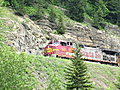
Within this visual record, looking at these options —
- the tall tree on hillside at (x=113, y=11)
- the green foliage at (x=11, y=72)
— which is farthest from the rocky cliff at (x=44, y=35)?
the green foliage at (x=11, y=72)

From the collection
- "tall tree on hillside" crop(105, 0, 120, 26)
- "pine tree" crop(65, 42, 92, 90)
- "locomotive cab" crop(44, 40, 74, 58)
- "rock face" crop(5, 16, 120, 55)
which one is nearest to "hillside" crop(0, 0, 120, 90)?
"rock face" crop(5, 16, 120, 55)

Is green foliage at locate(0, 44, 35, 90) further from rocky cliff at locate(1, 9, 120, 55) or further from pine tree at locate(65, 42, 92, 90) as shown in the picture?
rocky cliff at locate(1, 9, 120, 55)

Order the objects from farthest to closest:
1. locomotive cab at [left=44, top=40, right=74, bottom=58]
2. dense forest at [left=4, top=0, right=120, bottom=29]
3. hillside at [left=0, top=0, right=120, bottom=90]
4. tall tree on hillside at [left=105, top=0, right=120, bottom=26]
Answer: tall tree on hillside at [left=105, top=0, right=120, bottom=26]
dense forest at [left=4, top=0, right=120, bottom=29]
locomotive cab at [left=44, top=40, right=74, bottom=58]
hillside at [left=0, top=0, right=120, bottom=90]

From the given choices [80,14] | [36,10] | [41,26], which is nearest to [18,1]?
[36,10]

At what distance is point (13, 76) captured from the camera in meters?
12.4

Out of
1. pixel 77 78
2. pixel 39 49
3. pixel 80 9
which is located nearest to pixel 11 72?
pixel 77 78

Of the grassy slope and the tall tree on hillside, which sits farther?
the tall tree on hillside

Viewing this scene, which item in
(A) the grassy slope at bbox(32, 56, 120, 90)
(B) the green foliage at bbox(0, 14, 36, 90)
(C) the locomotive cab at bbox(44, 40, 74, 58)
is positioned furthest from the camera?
(C) the locomotive cab at bbox(44, 40, 74, 58)

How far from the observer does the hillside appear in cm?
1284

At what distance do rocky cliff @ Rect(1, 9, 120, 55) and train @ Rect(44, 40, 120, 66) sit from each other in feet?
9.34

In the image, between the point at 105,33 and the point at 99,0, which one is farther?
the point at 99,0

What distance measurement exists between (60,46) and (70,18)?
20.9 meters

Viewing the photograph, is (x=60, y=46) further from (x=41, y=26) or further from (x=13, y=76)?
(x=13, y=76)

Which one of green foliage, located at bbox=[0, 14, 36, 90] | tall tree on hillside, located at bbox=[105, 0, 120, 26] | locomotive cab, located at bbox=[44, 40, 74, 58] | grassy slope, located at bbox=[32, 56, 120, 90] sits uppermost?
tall tree on hillside, located at bbox=[105, 0, 120, 26]
